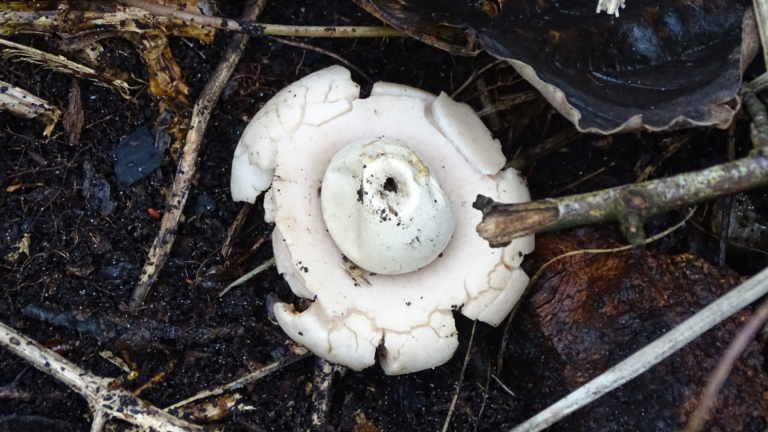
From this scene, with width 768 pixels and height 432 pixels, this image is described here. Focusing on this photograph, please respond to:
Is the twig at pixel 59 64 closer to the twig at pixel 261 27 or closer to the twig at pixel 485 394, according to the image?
the twig at pixel 261 27

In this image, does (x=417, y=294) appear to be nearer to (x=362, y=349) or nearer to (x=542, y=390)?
(x=362, y=349)

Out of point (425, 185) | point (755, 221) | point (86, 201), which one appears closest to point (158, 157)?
point (86, 201)

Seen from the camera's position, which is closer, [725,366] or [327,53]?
[725,366]

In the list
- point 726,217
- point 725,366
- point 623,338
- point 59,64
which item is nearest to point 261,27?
point 59,64

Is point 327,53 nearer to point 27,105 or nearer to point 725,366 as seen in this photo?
point 27,105

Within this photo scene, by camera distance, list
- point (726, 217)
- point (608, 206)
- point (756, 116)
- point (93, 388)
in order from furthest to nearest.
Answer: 1. point (726, 217)
2. point (93, 388)
3. point (756, 116)
4. point (608, 206)

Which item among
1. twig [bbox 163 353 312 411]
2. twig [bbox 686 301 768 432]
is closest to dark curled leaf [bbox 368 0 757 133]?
twig [bbox 686 301 768 432]

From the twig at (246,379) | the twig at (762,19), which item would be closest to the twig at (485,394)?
the twig at (246,379)
